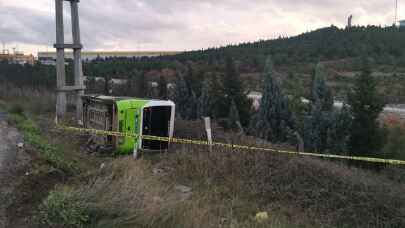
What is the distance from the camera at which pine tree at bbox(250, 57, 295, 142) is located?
26.9 m

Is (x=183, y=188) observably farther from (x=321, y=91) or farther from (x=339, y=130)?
(x=321, y=91)

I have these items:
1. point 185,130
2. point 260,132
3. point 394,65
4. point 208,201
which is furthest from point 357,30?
point 208,201

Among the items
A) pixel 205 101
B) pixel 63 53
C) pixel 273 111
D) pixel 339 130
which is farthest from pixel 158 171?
pixel 205 101

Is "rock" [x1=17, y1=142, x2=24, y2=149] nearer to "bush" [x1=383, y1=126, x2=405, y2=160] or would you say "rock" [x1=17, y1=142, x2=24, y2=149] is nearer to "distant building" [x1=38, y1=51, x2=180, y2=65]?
"bush" [x1=383, y1=126, x2=405, y2=160]

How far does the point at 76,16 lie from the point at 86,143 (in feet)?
36.0

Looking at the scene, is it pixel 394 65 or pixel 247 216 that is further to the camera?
pixel 394 65

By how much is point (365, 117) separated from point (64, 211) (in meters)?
19.5

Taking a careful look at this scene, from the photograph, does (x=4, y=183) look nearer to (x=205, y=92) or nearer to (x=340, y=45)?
(x=205, y=92)

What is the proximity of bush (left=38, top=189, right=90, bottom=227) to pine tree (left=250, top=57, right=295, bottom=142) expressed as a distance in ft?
73.0

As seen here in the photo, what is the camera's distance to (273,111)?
27.0 m

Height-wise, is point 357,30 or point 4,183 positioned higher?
point 357,30

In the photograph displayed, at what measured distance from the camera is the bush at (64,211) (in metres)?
4.79

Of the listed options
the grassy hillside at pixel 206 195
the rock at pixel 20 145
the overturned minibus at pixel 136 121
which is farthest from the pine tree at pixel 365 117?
the rock at pixel 20 145

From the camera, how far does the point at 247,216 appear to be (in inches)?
238
